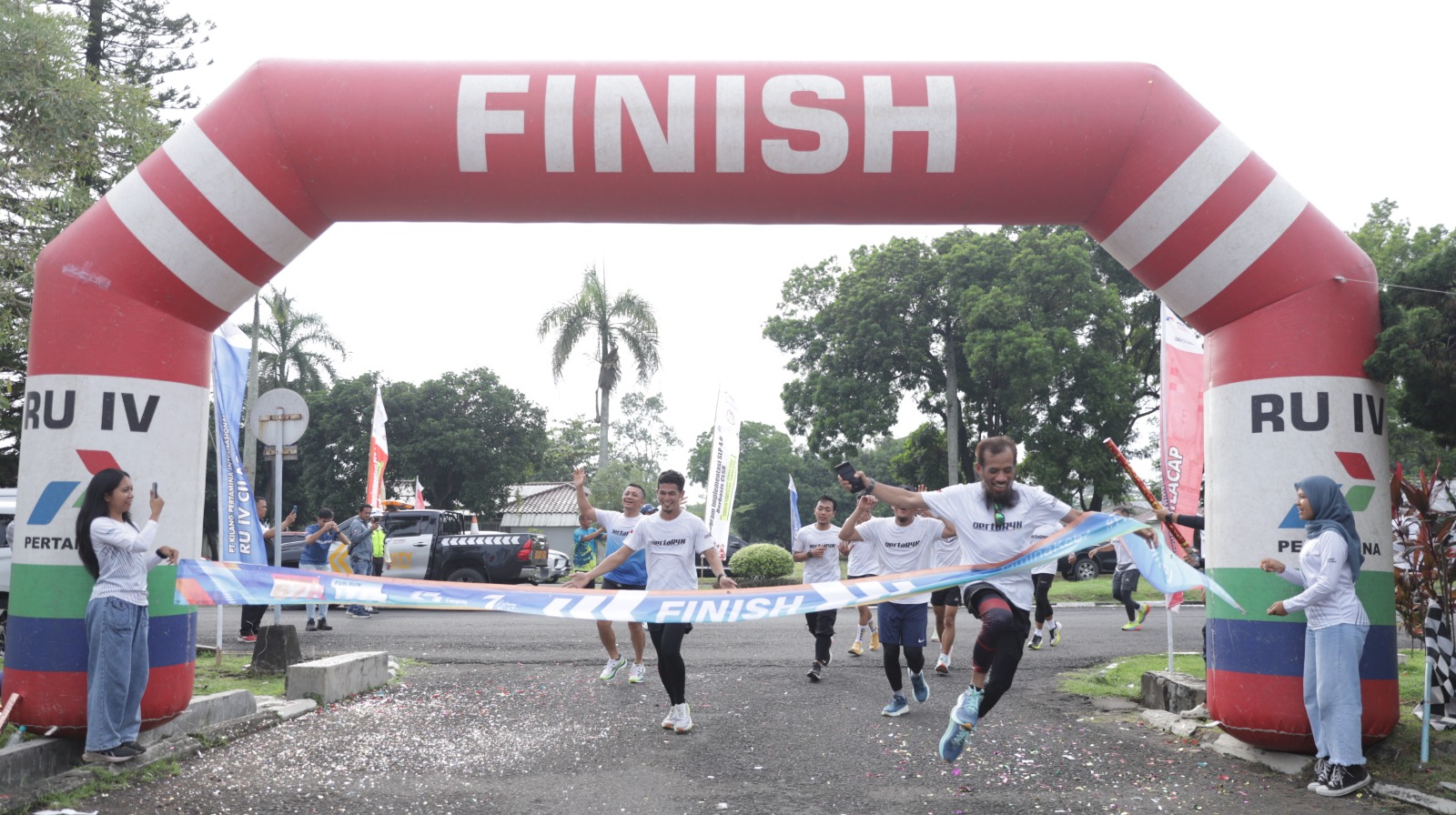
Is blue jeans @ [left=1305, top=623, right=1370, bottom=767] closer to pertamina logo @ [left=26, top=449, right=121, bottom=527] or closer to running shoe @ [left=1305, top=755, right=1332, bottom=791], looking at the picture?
running shoe @ [left=1305, top=755, right=1332, bottom=791]

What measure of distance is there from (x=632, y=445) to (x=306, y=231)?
75036 millimetres

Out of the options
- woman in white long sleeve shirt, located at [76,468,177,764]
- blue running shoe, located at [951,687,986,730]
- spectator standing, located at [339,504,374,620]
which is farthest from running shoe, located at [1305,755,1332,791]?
spectator standing, located at [339,504,374,620]

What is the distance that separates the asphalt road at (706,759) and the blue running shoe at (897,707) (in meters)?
0.08

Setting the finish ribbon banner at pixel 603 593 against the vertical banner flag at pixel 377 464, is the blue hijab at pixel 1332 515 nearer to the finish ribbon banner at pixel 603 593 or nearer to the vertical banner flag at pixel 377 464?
the finish ribbon banner at pixel 603 593

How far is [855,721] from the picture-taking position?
8.22m

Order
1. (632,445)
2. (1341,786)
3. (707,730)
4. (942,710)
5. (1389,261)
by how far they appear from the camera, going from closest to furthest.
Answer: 1. (1341,786)
2. (707,730)
3. (942,710)
4. (1389,261)
5. (632,445)

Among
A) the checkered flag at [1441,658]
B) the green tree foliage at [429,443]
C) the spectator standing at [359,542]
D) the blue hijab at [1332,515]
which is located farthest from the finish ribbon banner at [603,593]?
the green tree foliage at [429,443]

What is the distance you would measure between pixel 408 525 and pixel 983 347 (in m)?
18.3

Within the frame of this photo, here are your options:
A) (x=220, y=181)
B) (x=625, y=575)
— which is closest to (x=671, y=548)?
(x=625, y=575)

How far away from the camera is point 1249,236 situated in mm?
6676

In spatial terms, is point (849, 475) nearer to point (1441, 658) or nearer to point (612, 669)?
point (1441, 658)

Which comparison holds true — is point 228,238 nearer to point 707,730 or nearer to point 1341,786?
point 707,730

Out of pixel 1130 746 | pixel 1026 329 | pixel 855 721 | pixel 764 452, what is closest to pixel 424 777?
pixel 855 721

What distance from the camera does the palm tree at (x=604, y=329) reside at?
3288 cm
